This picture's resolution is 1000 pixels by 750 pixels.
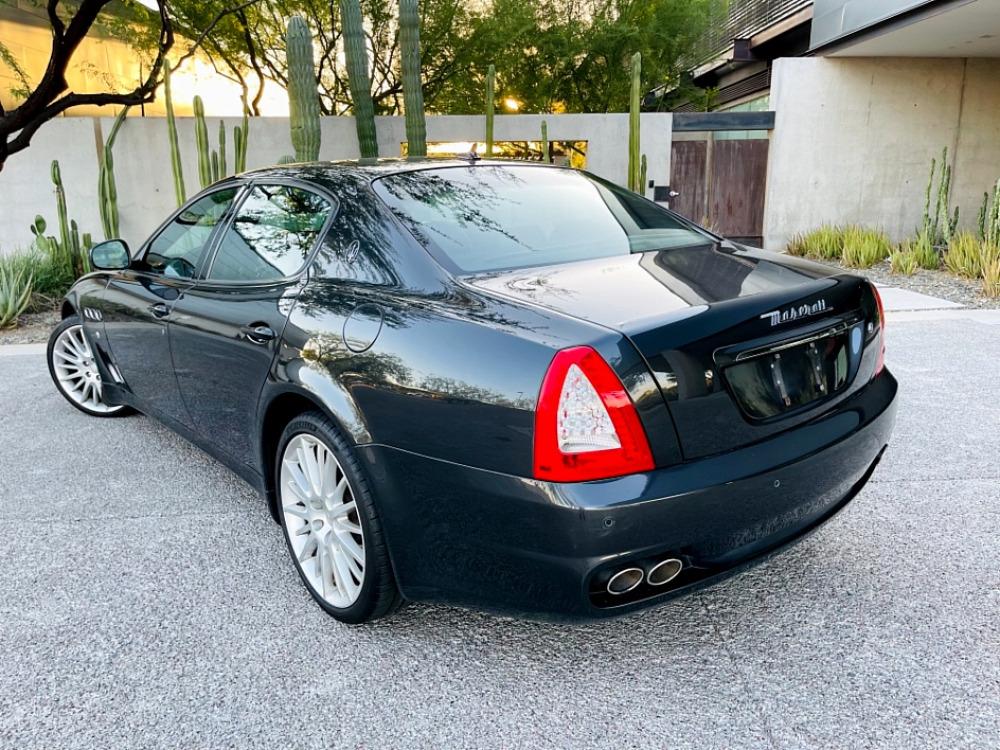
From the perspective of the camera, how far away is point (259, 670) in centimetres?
220

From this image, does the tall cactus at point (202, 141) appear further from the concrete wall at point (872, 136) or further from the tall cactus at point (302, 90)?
the concrete wall at point (872, 136)

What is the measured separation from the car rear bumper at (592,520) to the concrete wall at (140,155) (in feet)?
33.1

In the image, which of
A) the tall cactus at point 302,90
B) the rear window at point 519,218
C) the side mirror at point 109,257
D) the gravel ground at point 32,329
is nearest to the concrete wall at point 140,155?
the tall cactus at point 302,90

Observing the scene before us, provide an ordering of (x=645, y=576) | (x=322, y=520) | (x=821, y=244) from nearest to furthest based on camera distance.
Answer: (x=645, y=576)
(x=322, y=520)
(x=821, y=244)

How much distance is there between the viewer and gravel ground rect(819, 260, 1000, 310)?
24.8ft

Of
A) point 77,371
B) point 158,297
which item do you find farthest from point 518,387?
point 77,371

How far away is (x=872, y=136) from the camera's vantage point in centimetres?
1231

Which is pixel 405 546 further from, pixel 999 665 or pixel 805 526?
pixel 999 665

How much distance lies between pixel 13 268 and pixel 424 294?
8.05 m

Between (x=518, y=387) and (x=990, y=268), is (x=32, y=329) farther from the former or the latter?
(x=990, y=268)

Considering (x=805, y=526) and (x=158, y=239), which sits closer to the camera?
(x=805, y=526)

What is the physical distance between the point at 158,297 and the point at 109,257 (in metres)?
0.66

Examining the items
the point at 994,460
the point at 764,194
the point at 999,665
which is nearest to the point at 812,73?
the point at 764,194

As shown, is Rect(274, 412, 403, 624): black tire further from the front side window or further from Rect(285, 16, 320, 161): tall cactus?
Rect(285, 16, 320, 161): tall cactus
